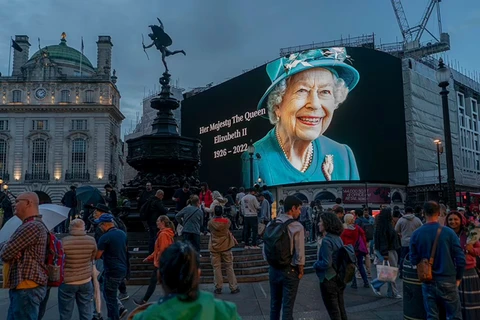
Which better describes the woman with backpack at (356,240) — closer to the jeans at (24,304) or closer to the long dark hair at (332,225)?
the long dark hair at (332,225)

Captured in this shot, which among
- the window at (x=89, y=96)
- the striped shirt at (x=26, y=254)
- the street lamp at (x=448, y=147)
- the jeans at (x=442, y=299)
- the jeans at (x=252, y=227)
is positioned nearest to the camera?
the striped shirt at (x=26, y=254)

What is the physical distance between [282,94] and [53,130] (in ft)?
98.8

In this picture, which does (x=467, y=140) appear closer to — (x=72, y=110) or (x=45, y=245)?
(x=72, y=110)

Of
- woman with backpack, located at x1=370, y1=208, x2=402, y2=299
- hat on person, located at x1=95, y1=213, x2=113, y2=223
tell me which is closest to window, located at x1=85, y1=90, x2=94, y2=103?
woman with backpack, located at x1=370, y1=208, x2=402, y2=299

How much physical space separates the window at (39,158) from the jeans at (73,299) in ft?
173

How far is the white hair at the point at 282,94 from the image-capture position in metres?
41.6

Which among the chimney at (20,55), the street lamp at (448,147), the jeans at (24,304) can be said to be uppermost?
the chimney at (20,55)

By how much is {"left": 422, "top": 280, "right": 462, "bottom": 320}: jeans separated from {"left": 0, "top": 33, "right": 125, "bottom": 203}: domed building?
171 feet

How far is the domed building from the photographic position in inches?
2101

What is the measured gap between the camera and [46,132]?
5397 cm

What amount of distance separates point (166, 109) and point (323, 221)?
39.1 feet

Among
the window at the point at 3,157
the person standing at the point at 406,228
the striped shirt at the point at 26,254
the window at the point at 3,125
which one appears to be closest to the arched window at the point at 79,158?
the window at the point at 3,157

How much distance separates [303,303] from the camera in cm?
796

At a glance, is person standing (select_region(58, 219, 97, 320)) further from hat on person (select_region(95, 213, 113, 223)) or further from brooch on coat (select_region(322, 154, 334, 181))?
brooch on coat (select_region(322, 154, 334, 181))
